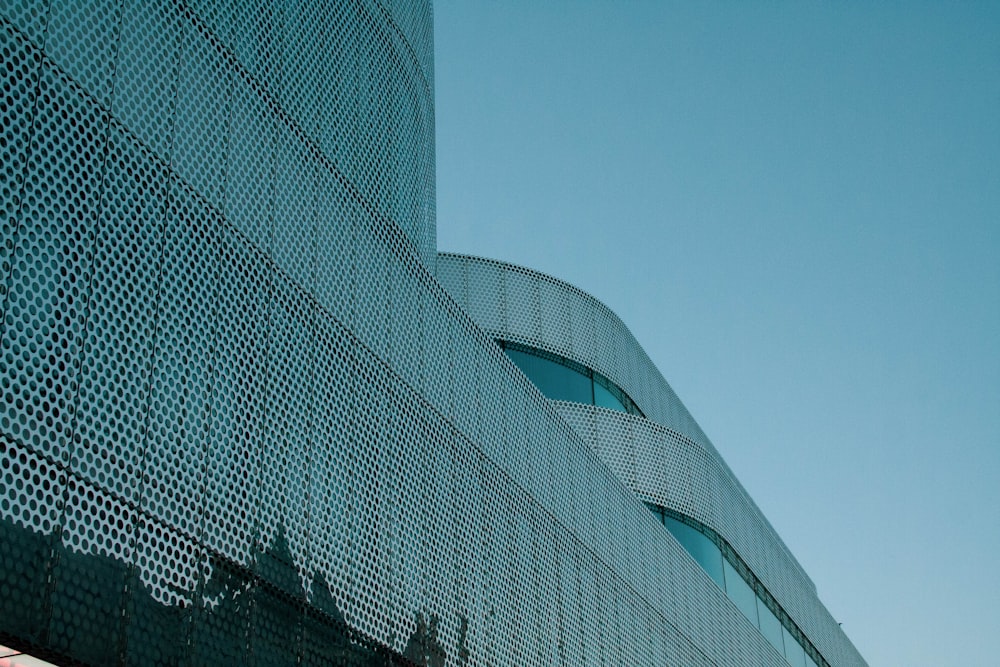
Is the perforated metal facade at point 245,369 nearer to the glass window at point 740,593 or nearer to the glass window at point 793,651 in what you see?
the glass window at point 740,593

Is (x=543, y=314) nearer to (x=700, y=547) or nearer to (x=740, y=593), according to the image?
(x=700, y=547)

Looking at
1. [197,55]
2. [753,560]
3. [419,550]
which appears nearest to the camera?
[197,55]

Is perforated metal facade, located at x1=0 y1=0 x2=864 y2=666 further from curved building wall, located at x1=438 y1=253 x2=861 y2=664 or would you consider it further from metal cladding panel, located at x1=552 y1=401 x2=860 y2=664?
metal cladding panel, located at x1=552 y1=401 x2=860 y2=664

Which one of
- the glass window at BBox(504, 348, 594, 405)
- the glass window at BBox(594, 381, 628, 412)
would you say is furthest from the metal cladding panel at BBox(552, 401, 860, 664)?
the glass window at BBox(594, 381, 628, 412)

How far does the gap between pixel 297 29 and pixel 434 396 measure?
5.29 m

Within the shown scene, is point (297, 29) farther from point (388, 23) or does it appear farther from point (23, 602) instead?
point (23, 602)

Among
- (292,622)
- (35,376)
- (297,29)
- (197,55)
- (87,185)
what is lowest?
(292,622)

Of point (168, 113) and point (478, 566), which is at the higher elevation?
point (168, 113)

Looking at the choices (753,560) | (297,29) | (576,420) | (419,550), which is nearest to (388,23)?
(297,29)

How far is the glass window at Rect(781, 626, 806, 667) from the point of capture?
3700 cm

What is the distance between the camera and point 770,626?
35438mm

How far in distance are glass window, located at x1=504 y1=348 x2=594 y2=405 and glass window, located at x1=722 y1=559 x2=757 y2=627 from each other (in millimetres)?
6989

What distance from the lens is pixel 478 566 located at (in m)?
15.7

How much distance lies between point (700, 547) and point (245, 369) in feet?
70.8
